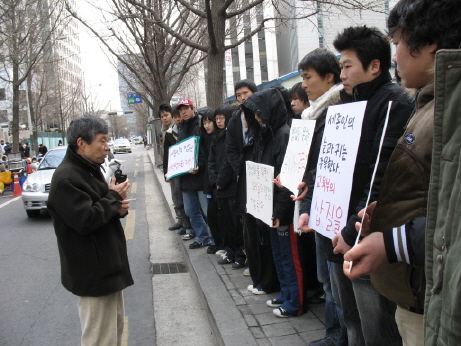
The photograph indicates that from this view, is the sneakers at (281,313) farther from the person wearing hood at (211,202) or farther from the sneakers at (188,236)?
the sneakers at (188,236)

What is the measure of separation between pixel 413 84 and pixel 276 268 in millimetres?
2656

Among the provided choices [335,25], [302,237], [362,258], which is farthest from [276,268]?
[335,25]

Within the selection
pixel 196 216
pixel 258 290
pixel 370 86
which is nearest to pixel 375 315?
pixel 370 86

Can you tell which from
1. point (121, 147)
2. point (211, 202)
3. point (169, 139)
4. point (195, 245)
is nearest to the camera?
point (211, 202)

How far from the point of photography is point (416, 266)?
165 centimetres

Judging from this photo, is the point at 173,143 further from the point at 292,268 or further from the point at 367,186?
the point at 367,186

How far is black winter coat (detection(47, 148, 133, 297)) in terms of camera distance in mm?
2797

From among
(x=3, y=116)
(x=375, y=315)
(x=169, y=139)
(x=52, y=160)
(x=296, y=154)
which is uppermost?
(x=3, y=116)

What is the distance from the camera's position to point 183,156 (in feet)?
21.4

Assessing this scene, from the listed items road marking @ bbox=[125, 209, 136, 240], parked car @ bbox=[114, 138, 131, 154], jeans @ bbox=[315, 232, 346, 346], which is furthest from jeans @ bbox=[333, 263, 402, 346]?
parked car @ bbox=[114, 138, 131, 154]

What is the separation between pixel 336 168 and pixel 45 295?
436cm

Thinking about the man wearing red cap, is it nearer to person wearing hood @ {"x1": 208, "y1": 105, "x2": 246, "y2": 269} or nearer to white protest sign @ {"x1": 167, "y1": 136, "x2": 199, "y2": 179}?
white protest sign @ {"x1": 167, "y1": 136, "x2": 199, "y2": 179}

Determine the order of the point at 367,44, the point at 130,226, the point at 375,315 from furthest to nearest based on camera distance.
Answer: the point at 130,226 → the point at 367,44 → the point at 375,315

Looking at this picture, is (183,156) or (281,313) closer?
(281,313)
